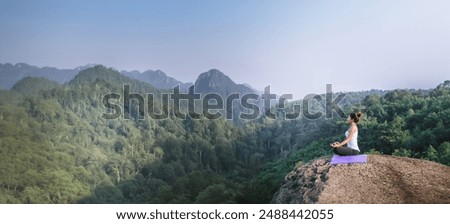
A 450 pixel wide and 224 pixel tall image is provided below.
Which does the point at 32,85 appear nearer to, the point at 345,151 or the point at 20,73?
the point at 20,73

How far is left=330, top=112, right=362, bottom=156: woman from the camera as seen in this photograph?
1002cm

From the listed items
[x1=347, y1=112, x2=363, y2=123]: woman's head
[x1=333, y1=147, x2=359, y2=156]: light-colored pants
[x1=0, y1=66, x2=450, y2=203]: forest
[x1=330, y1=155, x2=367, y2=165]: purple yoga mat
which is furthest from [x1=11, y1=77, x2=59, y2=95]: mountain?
[x1=347, y1=112, x2=363, y2=123]: woman's head

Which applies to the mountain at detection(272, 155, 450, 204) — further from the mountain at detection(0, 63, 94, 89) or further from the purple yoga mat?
the mountain at detection(0, 63, 94, 89)

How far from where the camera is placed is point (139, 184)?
205 ft

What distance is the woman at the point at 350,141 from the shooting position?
10.0m

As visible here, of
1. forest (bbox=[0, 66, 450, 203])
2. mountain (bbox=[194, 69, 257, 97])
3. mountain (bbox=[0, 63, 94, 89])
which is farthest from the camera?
mountain (bbox=[194, 69, 257, 97])

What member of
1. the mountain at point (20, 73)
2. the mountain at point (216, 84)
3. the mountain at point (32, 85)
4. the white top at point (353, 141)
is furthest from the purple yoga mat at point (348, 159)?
the mountain at point (216, 84)

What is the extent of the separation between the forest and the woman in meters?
14.2

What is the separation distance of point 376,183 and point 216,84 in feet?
444

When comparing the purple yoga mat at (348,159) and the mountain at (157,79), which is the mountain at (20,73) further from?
the purple yoga mat at (348,159)
